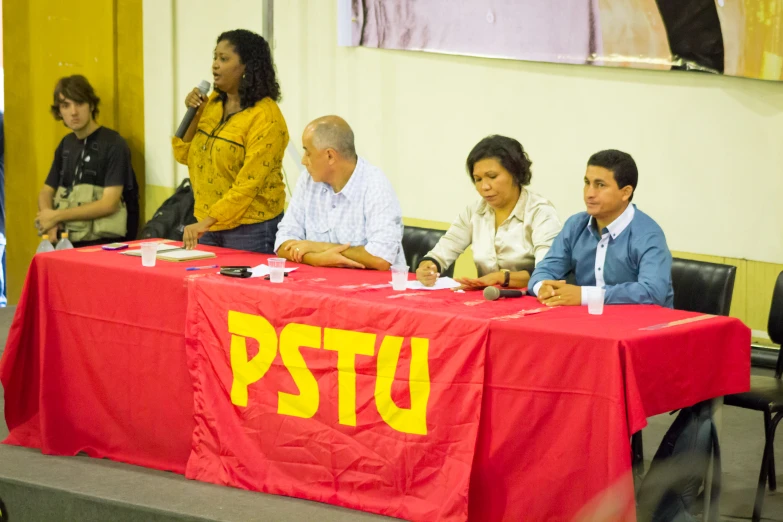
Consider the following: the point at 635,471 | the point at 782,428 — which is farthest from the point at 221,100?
the point at 782,428

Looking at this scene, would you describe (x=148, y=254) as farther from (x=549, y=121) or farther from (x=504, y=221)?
(x=549, y=121)

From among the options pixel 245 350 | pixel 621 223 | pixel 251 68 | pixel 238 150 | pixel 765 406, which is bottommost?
pixel 765 406

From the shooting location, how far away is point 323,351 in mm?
3258

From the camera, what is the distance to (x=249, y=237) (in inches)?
171

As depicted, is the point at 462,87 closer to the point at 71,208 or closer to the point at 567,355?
the point at 71,208

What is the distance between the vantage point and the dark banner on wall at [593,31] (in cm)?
459

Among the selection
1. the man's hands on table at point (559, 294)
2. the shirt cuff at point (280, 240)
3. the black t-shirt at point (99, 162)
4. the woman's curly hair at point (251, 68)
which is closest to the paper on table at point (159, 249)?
the shirt cuff at point (280, 240)

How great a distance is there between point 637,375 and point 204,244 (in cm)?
222

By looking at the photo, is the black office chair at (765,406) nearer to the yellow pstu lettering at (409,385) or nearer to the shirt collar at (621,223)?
the shirt collar at (621,223)

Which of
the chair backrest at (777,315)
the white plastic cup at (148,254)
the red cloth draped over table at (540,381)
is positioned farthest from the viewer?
the white plastic cup at (148,254)

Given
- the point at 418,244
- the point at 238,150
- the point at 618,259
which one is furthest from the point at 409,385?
the point at 238,150

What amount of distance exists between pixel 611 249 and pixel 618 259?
41 millimetres

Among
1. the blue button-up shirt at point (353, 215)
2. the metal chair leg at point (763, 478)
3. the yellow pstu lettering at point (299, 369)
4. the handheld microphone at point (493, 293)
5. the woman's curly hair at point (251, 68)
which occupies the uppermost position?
the woman's curly hair at point (251, 68)

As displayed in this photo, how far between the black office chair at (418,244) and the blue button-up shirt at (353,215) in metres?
0.33
